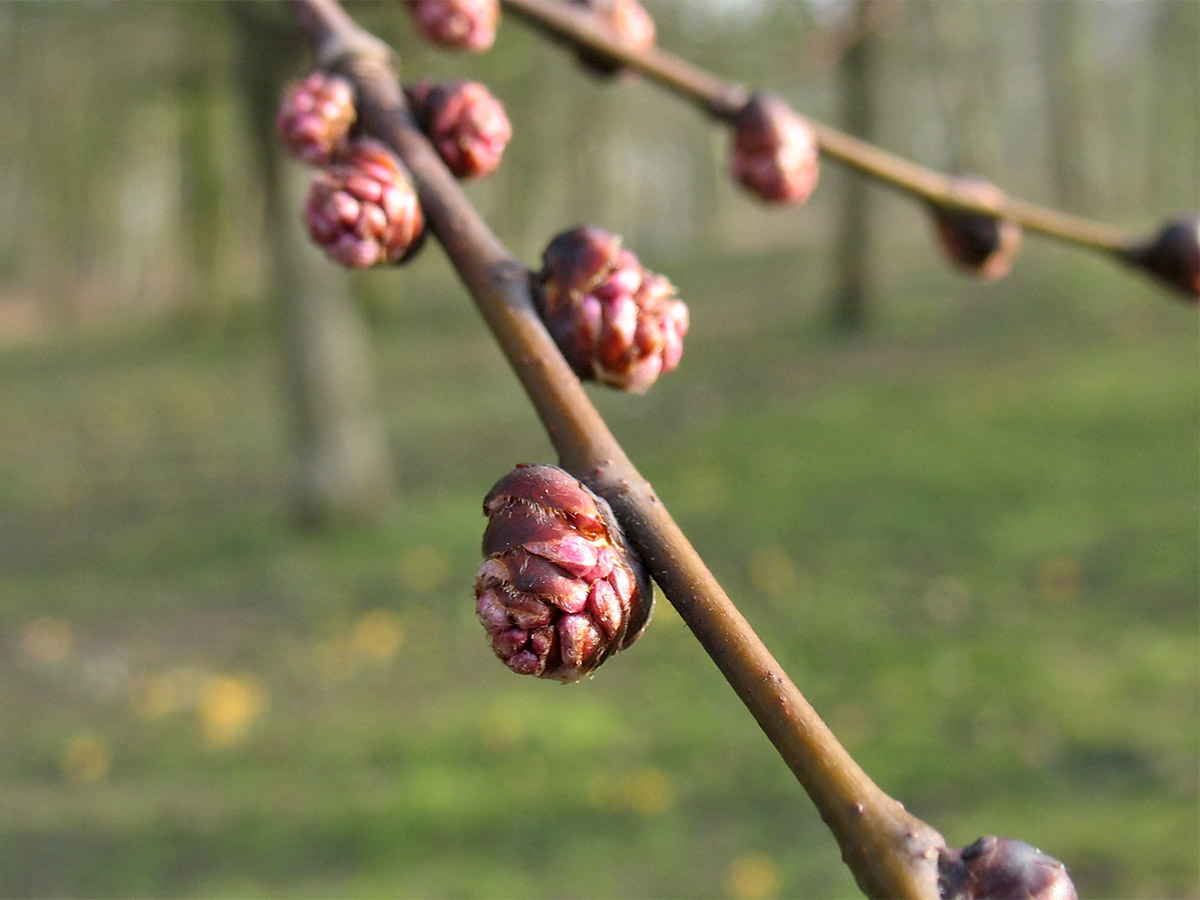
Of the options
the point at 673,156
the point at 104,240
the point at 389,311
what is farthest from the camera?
the point at 673,156

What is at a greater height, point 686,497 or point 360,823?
point 360,823

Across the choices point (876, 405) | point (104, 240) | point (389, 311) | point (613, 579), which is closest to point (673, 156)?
point (104, 240)

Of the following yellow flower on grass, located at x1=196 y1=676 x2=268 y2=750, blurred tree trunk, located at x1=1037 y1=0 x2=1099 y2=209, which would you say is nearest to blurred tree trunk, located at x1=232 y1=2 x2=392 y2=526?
yellow flower on grass, located at x1=196 y1=676 x2=268 y2=750

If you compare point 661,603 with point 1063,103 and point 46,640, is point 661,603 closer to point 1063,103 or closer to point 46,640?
point 46,640

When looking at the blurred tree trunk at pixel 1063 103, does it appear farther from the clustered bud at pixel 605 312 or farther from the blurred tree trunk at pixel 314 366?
the clustered bud at pixel 605 312

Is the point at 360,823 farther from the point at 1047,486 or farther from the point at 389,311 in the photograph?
the point at 389,311

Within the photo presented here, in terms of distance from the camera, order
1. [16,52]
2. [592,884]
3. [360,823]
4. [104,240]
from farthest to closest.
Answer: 1. [104,240]
2. [16,52]
3. [360,823]
4. [592,884]
